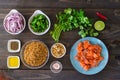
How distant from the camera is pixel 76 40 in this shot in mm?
2072

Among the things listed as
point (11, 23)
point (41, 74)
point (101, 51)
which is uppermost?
point (11, 23)

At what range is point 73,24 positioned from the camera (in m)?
2.07

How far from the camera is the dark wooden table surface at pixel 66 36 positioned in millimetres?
2064

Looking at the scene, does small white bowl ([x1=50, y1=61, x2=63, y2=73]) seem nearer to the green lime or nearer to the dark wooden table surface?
the dark wooden table surface

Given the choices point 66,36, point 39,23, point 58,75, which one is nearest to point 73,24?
point 66,36

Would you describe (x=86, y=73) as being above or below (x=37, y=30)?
below

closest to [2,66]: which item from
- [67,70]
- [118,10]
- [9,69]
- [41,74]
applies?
[9,69]

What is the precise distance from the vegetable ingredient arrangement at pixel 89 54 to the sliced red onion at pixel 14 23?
34 centimetres

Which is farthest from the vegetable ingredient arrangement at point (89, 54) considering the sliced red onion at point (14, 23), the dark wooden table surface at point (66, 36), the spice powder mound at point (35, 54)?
the sliced red onion at point (14, 23)

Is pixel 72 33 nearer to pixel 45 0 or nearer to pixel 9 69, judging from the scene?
pixel 45 0

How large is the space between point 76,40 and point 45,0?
0.29 metres

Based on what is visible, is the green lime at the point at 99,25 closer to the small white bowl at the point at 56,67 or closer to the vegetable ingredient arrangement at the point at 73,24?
the vegetable ingredient arrangement at the point at 73,24

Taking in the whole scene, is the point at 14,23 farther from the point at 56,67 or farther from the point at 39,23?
the point at 56,67

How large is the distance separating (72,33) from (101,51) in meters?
0.19
